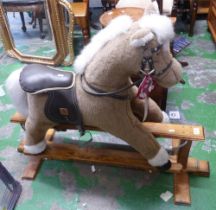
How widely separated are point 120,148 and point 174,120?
487 mm

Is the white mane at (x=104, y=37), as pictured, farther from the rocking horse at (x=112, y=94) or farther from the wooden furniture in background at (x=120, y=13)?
the wooden furniture in background at (x=120, y=13)

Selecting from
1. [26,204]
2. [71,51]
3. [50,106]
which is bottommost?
[26,204]

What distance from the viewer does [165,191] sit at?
143 centimetres

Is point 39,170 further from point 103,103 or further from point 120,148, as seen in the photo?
point 103,103

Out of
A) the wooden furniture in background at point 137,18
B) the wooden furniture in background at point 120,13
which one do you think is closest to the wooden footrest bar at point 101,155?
the wooden furniture in background at point 137,18

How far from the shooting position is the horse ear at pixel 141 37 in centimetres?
95

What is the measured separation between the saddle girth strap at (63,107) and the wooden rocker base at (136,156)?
0.14 meters

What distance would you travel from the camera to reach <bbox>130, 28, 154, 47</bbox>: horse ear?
95 centimetres

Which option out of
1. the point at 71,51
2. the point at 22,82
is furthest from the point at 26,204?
the point at 71,51

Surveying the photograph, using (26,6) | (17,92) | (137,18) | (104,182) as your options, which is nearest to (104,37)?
(17,92)

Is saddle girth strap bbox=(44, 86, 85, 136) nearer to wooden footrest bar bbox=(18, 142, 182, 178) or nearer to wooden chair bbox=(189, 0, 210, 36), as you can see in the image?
wooden footrest bar bbox=(18, 142, 182, 178)

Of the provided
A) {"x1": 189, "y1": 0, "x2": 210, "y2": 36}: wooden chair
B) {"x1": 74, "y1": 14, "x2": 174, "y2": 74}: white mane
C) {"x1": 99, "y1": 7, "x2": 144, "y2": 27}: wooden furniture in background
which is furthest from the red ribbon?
{"x1": 189, "y1": 0, "x2": 210, "y2": 36}: wooden chair

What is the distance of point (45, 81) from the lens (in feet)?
4.03

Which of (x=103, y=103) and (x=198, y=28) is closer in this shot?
(x=103, y=103)
